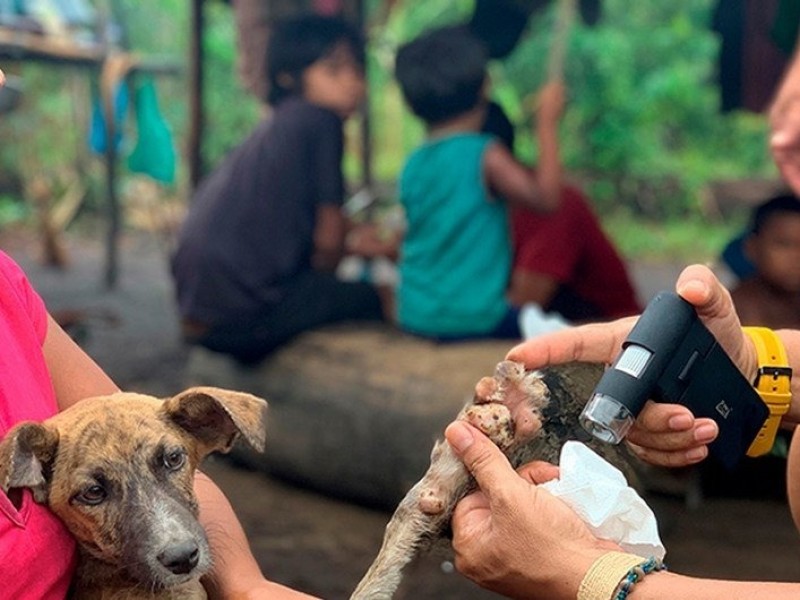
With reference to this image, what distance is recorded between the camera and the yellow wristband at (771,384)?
2.12 m

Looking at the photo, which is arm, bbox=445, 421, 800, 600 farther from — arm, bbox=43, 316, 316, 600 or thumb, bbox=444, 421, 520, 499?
arm, bbox=43, 316, 316, 600

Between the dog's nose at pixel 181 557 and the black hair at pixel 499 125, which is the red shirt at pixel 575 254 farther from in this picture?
the dog's nose at pixel 181 557

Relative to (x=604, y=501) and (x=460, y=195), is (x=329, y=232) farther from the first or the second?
(x=604, y=501)

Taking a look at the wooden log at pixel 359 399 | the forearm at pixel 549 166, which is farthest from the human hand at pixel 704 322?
the forearm at pixel 549 166

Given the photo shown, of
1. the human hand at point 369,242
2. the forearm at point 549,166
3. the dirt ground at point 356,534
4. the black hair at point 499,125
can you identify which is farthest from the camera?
the human hand at point 369,242

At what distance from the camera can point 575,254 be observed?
5656 mm

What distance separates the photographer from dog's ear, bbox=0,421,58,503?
172cm

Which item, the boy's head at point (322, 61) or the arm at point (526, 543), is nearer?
the arm at point (526, 543)

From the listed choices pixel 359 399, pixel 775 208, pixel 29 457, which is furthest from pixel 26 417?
pixel 775 208

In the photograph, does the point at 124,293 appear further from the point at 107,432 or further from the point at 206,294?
the point at 107,432

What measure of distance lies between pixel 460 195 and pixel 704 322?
126 inches

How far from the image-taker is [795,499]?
225 cm

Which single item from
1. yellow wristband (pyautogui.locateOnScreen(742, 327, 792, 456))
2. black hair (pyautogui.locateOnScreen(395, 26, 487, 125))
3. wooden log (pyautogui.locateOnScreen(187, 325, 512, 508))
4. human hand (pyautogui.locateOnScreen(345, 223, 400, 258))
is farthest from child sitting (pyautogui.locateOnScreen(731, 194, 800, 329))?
yellow wristband (pyautogui.locateOnScreen(742, 327, 792, 456))

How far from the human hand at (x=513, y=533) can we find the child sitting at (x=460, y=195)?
3.40 m
